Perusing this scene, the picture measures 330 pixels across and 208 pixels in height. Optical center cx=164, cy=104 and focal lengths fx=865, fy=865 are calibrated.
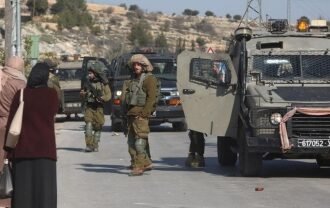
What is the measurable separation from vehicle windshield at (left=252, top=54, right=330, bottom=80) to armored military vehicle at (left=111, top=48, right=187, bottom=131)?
9202 millimetres

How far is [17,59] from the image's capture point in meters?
10.2

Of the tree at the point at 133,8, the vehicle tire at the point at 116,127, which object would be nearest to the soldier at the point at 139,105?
the vehicle tire at the point at 116,127

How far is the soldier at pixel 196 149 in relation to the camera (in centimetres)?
1461

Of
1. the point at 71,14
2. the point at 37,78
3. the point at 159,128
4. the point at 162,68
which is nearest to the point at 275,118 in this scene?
the point at 37,78

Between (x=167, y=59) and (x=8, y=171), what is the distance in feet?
56.8

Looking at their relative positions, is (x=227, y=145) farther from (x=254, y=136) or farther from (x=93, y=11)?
(x=93, y=11)

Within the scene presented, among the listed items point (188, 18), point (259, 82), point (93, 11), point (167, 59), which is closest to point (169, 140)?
point (167, 59)

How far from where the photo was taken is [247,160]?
13227 mm

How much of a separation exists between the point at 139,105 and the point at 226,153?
7.90ft

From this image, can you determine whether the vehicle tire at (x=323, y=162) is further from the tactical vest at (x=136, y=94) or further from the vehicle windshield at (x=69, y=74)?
the vehicle windshield at (x=69, y=74)

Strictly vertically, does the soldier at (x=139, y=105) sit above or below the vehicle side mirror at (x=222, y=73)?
below

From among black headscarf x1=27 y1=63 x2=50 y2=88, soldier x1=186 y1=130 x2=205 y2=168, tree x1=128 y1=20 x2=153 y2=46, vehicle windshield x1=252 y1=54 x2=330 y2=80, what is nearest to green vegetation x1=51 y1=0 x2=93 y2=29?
tree x1=128 y1=20 x2=153 y2=46

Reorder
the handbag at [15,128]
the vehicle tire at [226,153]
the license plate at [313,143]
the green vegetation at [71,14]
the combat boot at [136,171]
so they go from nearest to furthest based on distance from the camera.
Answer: the handbag at [15,128], the license plate at [313,143], the combat boot at [136,171], the vehicle tire at [226,153], the green vegetation at [71,14]

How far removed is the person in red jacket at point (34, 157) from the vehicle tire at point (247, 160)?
17.4 feet
